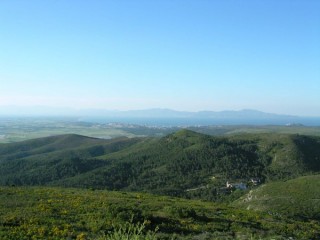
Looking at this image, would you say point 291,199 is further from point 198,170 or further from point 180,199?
point 198,170

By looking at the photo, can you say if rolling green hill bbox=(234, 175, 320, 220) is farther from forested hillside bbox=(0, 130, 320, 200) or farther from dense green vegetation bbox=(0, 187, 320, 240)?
forested hillside bbox=(0, 130, 320, 200)

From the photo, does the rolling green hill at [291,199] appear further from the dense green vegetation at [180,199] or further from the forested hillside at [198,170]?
the forested hillside at [198,170]

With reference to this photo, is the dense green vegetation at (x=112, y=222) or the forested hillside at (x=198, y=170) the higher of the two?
the dense green vegetation at (x=112, y=222)

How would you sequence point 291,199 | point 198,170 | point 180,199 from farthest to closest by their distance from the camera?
point 198,170 → point 291,199 → point 180,199

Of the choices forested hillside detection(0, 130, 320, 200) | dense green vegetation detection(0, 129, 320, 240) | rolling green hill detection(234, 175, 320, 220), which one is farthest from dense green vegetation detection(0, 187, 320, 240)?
forested hillside detection(0, 130, 320, 200)

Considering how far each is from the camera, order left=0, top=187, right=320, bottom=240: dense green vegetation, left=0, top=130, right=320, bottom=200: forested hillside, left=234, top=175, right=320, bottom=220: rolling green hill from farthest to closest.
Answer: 1. left=0, top=130, right=320, bottom=200: forested hillside
2. left=234, top=175, right=320, bottom=220: rolling green hill
3. left=0, top=187, right=320, bottom=240: dense green vegetation

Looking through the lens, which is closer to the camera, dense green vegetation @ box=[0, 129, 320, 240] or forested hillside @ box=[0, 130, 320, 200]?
dense green vegetation @ box=[0, 129, 320, 240]

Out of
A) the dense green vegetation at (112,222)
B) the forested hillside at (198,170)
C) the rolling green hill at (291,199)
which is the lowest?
the forested hillside at (198,170)

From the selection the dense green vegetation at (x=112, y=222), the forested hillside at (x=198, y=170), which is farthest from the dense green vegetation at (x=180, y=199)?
the forested hillside at (x=198, y=170)

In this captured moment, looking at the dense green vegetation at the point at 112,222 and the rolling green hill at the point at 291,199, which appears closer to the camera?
the dense green vegetation at the point at 112,222

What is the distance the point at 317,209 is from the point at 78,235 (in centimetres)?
5693

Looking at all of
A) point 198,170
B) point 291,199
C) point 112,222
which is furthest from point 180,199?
point 198,170

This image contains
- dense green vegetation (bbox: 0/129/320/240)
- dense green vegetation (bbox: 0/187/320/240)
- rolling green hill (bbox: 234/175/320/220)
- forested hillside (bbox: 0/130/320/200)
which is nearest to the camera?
dense green vegetation (bbox: 0/187/320/240)

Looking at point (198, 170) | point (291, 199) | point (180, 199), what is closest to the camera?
point (180, 199)
